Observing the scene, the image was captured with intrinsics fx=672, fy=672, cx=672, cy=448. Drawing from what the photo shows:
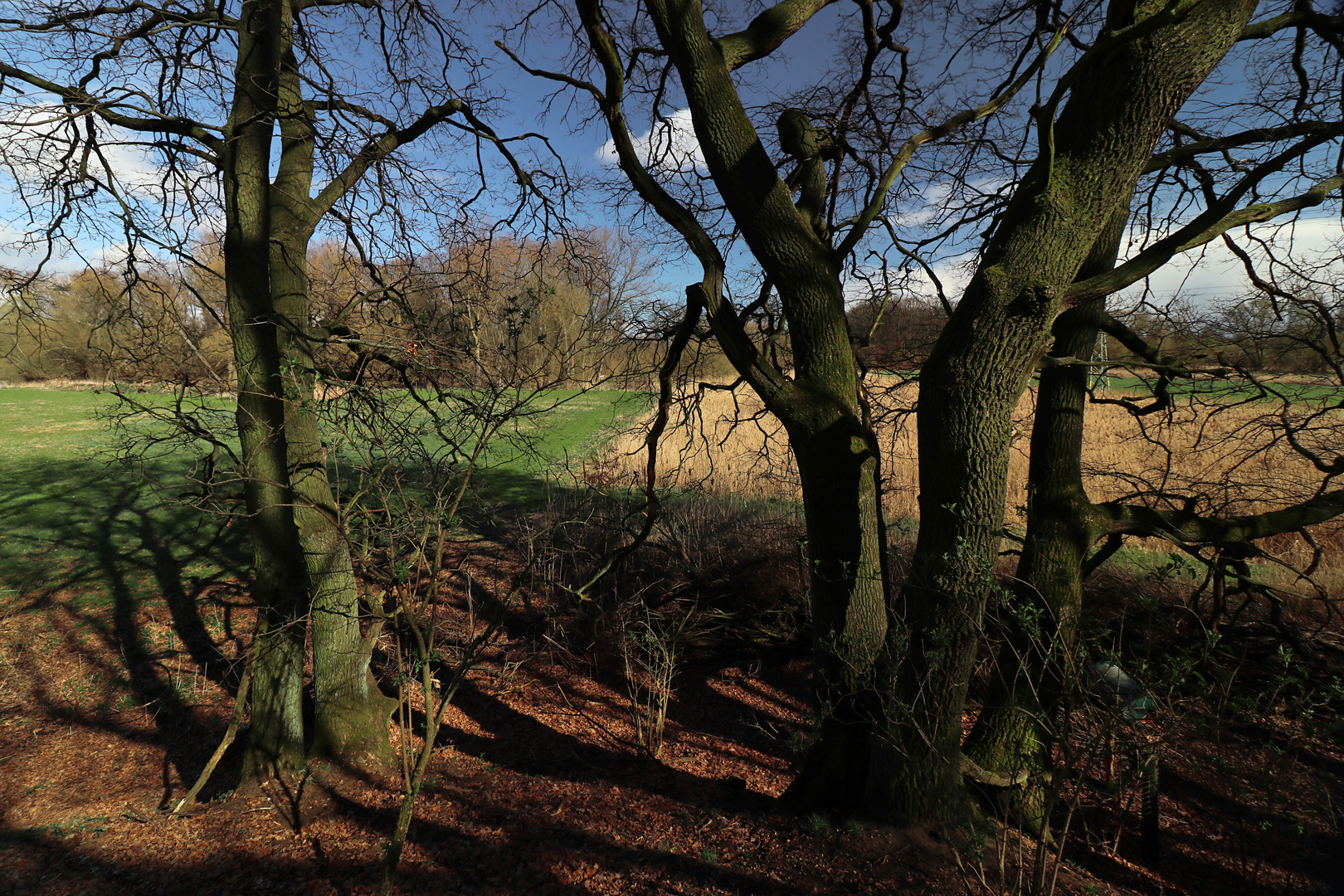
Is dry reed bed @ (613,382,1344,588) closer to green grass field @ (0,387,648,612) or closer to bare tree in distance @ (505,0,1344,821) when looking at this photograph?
green grass field @ (0,387,648,612)

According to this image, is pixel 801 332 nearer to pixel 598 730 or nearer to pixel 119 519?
pixel 598 730

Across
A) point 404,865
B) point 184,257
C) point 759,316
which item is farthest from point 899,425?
point 184,257

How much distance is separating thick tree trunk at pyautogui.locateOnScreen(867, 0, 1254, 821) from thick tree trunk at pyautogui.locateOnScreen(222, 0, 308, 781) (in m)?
4.38

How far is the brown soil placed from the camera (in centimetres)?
362

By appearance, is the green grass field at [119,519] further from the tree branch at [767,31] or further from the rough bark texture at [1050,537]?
the rough bark texture at [1050,537]

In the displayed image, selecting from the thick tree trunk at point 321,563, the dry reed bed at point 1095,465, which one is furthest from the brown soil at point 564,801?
the dry reed bed at point 1095,465

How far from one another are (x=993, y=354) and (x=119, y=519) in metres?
14.2

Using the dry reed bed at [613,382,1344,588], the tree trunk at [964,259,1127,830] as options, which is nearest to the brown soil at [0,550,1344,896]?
the tree trunk at [964,259,1127,830]

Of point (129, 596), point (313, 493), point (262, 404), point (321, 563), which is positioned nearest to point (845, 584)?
point (321, 563)

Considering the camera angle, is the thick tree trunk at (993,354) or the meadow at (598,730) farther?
the meadow at (598,730)

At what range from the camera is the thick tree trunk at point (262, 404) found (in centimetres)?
491

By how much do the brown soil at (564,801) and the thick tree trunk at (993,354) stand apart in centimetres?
55

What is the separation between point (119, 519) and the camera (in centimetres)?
1181

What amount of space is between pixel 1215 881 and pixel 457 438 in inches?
243
